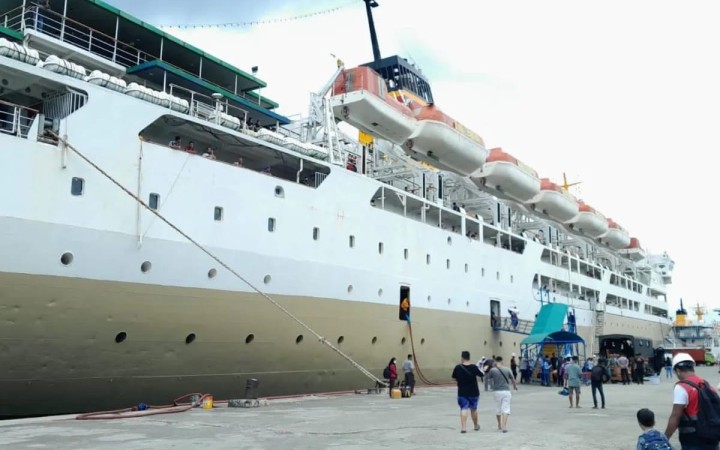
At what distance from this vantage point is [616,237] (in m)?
39.8

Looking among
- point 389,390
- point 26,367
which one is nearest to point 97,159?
point 26,367

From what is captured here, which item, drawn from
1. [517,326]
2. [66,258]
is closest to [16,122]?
[66,258]

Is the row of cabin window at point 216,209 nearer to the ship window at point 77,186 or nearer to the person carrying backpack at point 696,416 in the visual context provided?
the ship window at point 77,186

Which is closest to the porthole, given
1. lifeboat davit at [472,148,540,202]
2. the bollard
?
the bollard

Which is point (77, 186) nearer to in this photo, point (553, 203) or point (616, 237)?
point (553, 203)

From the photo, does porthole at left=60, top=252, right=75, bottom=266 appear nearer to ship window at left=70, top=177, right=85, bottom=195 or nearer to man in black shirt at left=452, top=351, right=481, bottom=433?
ship window at left=70, top=177, right=85, bottom=195

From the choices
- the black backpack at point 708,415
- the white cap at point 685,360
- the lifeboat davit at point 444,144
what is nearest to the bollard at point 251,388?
the white cap at point 685,360

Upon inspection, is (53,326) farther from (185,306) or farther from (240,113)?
(240,113)

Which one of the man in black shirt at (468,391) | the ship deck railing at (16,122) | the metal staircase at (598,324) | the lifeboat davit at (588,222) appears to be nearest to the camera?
the man in black shirt at (468,391)

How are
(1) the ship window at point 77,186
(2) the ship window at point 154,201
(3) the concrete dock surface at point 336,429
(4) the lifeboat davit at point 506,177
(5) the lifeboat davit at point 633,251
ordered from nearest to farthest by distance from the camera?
(3) the concrete dock surface at point 336,429 < (1) the ship window at point 77,186 < (2) the ship window at point 154,201 < (4) the lifeboat davit at point 506,177 < (5) the lifeboat davit at point 633,251

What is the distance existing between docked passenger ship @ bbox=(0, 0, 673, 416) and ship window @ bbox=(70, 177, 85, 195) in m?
0.02

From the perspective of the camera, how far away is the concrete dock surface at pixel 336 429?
25.9ft

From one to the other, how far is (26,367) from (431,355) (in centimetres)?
1334

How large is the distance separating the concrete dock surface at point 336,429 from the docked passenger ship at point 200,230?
4.39 ft
